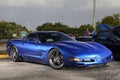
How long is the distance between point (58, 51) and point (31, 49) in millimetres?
1522

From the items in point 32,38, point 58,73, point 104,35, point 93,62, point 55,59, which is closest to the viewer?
point 58,73

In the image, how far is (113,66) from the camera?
11297 mm

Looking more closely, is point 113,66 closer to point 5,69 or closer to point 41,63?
point 41,63

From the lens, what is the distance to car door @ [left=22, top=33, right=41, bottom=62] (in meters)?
11.8

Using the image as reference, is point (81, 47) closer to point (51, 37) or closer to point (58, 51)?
point (58, 51)

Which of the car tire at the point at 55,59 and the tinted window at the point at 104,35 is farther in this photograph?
the tinted window at the point at 104,35

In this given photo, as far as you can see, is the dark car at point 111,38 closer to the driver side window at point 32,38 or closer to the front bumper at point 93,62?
the front bumper at point 93,62

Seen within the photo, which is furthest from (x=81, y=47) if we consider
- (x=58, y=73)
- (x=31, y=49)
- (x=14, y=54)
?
(x=14, y=54)

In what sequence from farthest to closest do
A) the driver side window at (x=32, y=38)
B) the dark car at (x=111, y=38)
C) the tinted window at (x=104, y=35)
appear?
the tinted window at (x=104, y=35) < the dark car at (x=111, y=38) < the driver side window at (x=32, y=38)

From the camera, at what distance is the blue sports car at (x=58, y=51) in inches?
Answer: 410

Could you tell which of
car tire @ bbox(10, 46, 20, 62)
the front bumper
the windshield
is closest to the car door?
the windshield

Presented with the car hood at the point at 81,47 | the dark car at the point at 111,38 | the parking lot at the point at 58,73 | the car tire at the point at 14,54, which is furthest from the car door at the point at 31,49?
the dark car at the point at 111,38

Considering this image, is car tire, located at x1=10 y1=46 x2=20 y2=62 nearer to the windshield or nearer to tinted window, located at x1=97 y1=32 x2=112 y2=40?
the windshield

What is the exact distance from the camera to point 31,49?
12.1m
